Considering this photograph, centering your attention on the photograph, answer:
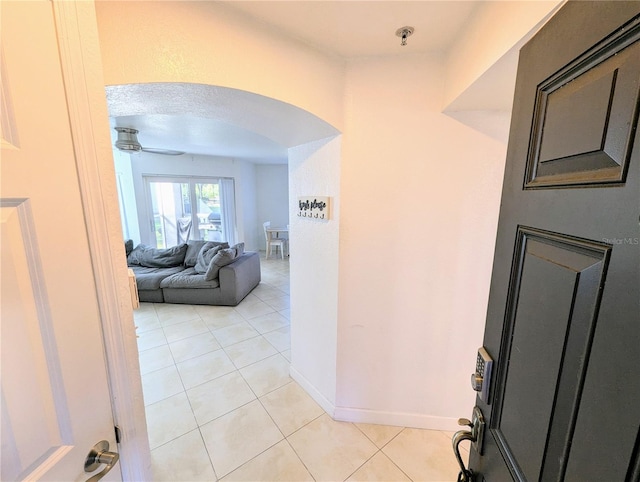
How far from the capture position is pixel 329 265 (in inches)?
70.1

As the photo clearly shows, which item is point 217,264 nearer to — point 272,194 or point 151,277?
point 151,277

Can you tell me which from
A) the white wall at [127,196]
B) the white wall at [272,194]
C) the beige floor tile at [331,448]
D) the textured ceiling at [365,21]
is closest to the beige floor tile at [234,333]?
the beige floor tile at [331,448]

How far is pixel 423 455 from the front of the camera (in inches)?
64.7

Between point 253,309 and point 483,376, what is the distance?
3.36 metres

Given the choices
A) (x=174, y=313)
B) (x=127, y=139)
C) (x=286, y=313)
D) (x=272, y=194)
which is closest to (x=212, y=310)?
(x=174, y=313)

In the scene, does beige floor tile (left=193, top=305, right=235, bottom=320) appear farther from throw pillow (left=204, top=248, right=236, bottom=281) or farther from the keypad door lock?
the keypad door lock

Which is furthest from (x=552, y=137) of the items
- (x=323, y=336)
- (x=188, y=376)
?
(x=188, y=376)

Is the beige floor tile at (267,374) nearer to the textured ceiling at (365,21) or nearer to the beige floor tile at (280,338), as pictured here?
the beige floor tile at (280,338)

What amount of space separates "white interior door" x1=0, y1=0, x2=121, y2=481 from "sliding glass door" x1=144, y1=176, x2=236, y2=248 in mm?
5451

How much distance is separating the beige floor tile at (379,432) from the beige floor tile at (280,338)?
3.91ft

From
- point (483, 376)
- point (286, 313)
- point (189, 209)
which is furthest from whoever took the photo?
point (189, 209)

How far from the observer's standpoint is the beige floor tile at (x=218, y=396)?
197 cm

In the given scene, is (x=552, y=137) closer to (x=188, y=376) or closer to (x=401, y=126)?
(x=401, y=126)

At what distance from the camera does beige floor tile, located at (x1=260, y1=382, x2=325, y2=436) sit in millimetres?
1874
